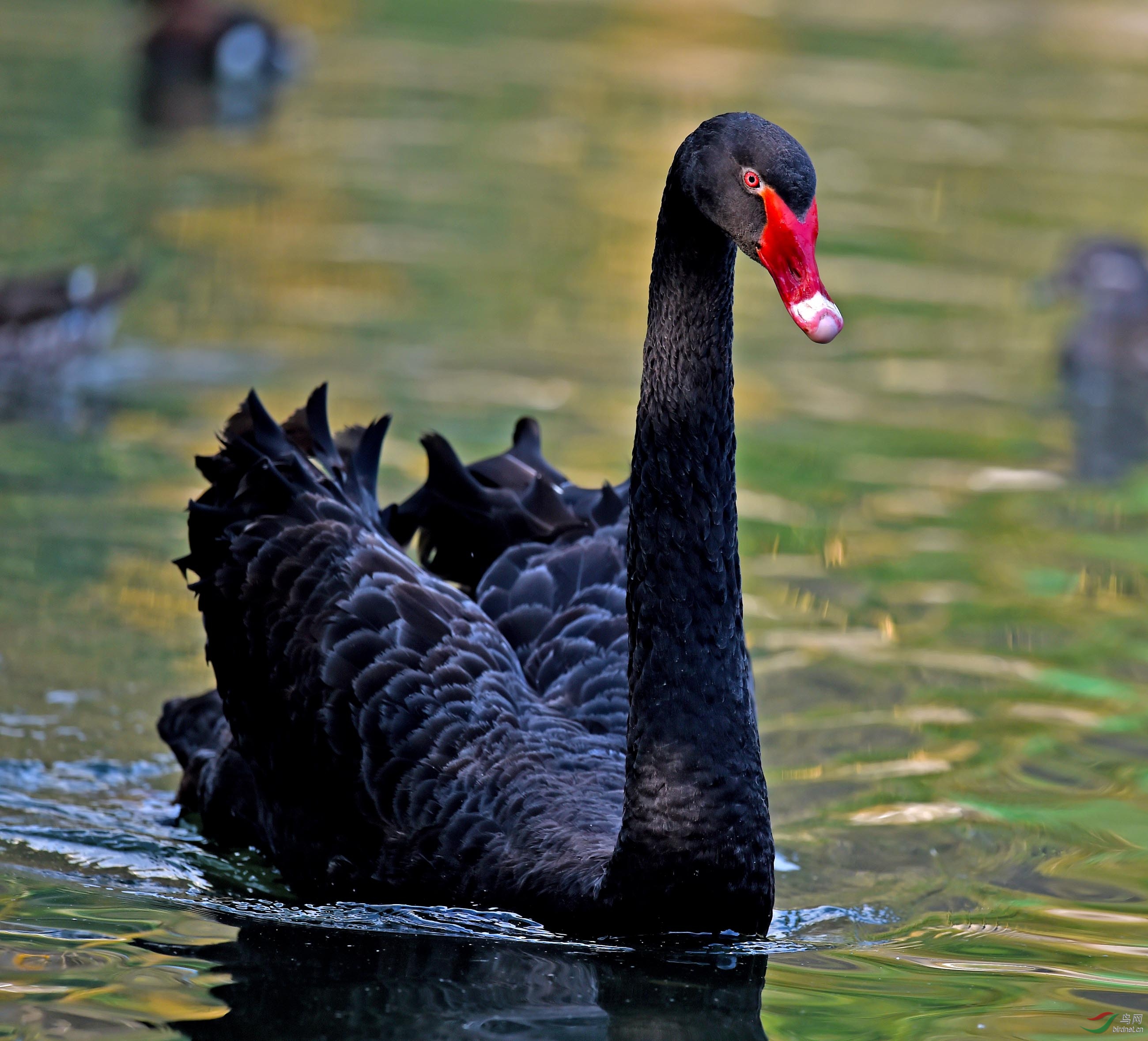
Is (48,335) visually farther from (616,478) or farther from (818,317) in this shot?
(818,317)

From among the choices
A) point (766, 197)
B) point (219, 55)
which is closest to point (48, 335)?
point (766, 197)

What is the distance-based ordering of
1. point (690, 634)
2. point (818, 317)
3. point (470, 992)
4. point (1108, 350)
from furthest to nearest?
1. point (1108, 350)
2. point (690, 634)
3. point (470, 992)
4. point (818, 317)

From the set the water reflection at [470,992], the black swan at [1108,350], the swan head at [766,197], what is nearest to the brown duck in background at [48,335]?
Answer: the black swan at [1108,350]

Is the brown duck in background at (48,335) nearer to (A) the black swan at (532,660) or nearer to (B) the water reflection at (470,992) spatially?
(A) the black swan at (532,660)

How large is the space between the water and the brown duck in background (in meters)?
0.27

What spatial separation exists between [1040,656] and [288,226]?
7290 millimetres

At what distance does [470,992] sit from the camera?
4180 millimetres

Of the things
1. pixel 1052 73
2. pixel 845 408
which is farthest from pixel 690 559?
pixel 1052 73

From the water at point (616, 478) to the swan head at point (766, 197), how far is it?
5.01ft

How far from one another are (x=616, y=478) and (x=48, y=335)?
3.05 metres

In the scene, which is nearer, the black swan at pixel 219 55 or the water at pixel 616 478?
the water at pixel 616 478

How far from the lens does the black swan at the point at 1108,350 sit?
32.2ft

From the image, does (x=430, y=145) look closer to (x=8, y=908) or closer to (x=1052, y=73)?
(x=1052, y=73)

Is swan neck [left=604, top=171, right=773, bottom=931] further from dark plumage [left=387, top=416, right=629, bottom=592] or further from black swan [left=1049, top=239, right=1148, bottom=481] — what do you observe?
black swan [left=1049, top=239, right=1148, bottom=481]
